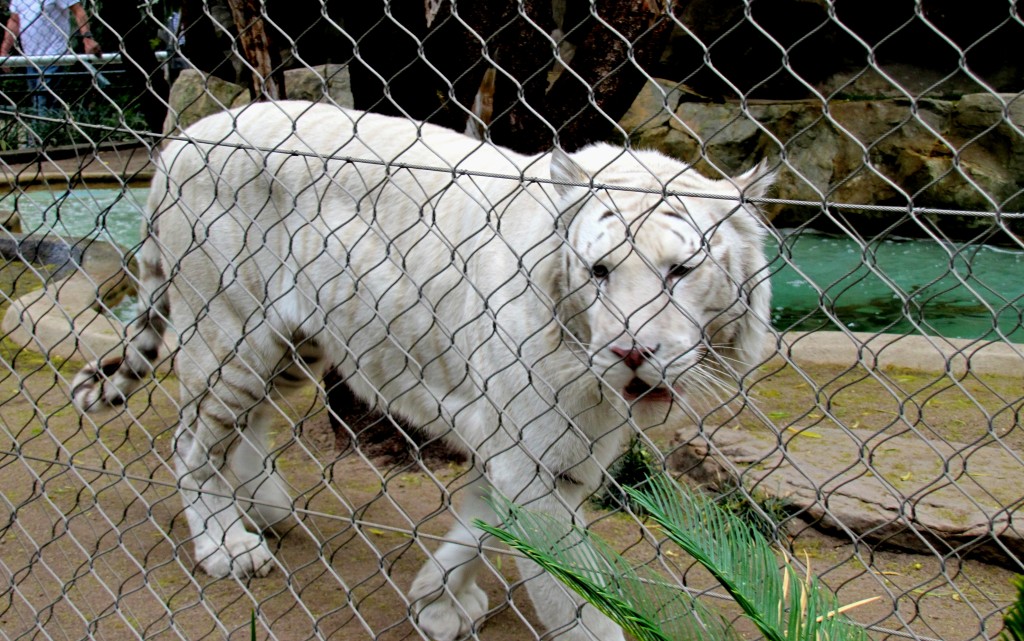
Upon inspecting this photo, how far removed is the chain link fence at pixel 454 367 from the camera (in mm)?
2322

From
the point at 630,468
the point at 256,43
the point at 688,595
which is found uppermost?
the point at 688,595

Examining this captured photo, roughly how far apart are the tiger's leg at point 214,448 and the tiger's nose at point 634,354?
1699mm

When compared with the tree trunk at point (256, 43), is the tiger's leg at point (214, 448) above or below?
below

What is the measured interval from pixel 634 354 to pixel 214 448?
2.07 metres

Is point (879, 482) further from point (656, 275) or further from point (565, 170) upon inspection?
point (565, 170)

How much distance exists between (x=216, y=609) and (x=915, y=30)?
41.5ft

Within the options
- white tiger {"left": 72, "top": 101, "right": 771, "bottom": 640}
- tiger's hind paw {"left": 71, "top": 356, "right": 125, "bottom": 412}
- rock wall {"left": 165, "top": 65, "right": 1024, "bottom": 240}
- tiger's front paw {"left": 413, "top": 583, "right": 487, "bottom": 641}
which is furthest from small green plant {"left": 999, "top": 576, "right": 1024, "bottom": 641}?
rock wall {"left": 165, "top": 65, "right": 1024, "bottom": 240}

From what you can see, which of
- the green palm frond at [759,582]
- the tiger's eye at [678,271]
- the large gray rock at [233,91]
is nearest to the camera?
the green palm frond at [759,582]

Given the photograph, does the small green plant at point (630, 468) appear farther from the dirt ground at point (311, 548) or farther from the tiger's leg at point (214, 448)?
the tiger's leg at point (214, 448)

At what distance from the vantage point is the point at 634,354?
89.8 inches

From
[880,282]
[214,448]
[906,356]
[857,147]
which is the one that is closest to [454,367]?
[214,448]

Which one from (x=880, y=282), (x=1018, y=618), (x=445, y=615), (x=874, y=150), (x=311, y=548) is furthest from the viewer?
(x=874, y=150)

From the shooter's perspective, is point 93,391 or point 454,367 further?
point 93,391

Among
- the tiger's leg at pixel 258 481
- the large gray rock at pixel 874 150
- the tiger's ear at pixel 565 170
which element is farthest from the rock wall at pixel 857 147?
the tiger's ear at pixel 565 170
